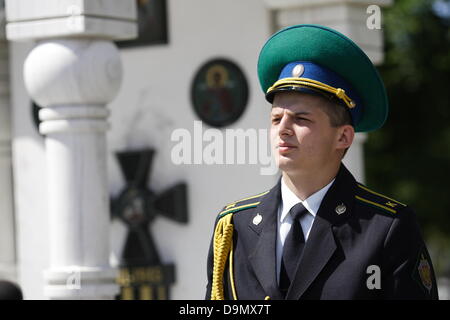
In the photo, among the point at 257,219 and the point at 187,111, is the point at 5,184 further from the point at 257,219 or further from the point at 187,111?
the point at 257,219

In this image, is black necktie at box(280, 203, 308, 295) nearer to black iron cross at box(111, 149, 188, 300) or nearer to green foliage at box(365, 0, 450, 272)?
black iron cross at box(111, 149, 188, 300)

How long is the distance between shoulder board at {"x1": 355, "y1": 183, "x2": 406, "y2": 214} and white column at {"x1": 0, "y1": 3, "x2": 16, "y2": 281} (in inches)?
236

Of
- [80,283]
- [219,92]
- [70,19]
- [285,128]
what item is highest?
[70,19]

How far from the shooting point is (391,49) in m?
15.7

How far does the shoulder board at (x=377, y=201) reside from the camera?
3.37 m

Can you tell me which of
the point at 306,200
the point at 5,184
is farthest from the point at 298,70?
the point at 5,184

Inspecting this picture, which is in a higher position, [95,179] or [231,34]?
[231,34]

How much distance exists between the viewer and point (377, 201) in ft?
11.2

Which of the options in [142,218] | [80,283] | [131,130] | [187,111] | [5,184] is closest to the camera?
[80,283]

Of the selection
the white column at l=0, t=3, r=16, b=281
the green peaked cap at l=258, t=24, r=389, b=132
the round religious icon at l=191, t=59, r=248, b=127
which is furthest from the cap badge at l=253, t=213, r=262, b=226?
the white column at l=0, t=3, r=16, b=281

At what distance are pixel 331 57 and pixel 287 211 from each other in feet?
1.60
